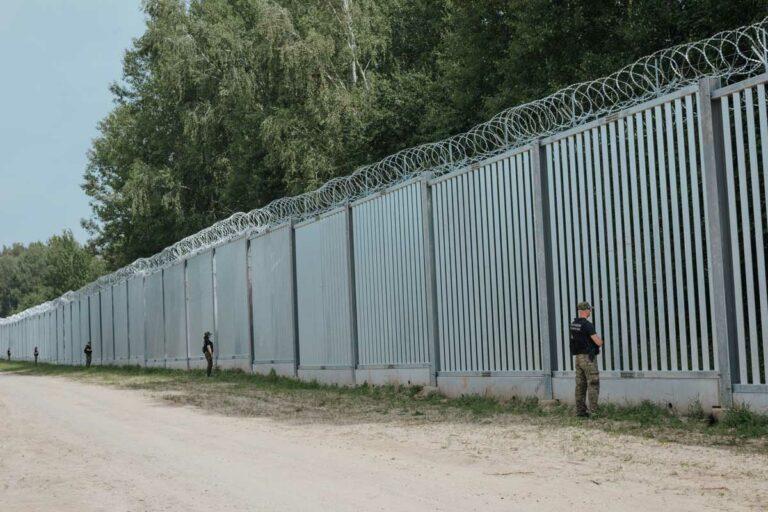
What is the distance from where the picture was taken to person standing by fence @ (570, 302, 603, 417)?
11336mm

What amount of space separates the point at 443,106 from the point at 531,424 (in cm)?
2240

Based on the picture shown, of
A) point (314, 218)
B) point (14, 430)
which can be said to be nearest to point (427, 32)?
point (314, 218)

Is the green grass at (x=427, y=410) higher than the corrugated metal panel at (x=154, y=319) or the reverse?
the reverse

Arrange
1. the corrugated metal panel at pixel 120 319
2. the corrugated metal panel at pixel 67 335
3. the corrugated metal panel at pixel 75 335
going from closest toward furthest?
the corrugated metal panel at pixel 120 319, the corrugated metal panel at pixel 75 335, the corrugated metal panel at pixel 67 335

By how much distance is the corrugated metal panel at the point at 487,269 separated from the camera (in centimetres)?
1372

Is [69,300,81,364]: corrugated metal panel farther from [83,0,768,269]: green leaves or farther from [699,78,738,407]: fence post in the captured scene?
[699,78,738,407]: fence post

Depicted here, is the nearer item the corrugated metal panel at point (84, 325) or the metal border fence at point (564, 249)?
the metal border fence at point (564, 249)

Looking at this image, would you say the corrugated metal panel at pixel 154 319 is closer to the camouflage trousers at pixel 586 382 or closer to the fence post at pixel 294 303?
the fence post at pixel 294 303

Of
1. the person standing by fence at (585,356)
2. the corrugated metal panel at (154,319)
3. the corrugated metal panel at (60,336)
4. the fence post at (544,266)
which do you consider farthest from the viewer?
the corrugated metal panel at (60,336)

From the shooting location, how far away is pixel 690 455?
27.7 feet

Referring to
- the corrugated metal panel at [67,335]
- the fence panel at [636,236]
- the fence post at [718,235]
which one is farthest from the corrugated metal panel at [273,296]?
the corrugated metal panel at [67,335]

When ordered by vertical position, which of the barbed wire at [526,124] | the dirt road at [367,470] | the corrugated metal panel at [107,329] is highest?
the barbed wire at [526,124]

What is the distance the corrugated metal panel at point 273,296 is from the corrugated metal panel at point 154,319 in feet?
37.8

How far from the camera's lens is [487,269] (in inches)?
578
